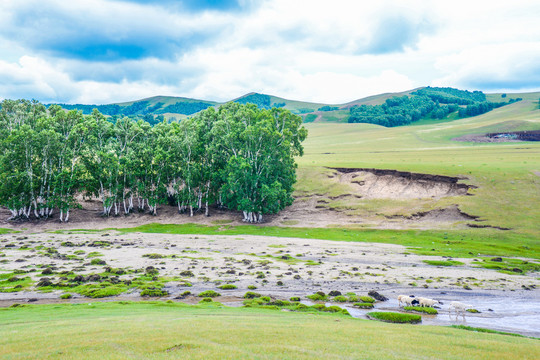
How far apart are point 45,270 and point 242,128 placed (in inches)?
2066

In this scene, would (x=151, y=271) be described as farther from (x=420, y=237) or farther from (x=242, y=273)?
(x=420, y=237)

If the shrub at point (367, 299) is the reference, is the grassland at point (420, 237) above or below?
below

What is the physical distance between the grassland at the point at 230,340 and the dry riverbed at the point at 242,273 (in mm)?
10118

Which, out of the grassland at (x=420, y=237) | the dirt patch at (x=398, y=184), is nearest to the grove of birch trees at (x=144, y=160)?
the grassland at (x=420, y=237)

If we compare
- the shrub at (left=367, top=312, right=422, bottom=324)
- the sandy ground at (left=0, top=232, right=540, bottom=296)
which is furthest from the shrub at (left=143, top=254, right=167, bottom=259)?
the shrub at (left=367, top=312, right=422, bottom=324)

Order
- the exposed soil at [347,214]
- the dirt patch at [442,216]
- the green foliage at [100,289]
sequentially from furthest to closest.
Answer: the exposed soil at [347,214], the dirt patch at [442,216], the green foliage at [100,289]

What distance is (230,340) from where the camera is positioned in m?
14.6

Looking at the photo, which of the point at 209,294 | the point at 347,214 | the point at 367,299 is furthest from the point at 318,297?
the point at 347,214

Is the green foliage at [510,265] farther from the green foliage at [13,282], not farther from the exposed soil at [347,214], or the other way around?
the green foliage at [13,282]

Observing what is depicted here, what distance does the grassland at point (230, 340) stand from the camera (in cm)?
1308

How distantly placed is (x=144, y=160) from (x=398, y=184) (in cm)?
6486

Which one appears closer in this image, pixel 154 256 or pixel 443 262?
pixel 443 262

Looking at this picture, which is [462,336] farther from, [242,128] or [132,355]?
[242,128]

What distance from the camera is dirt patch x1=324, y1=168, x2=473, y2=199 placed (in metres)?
82.1
